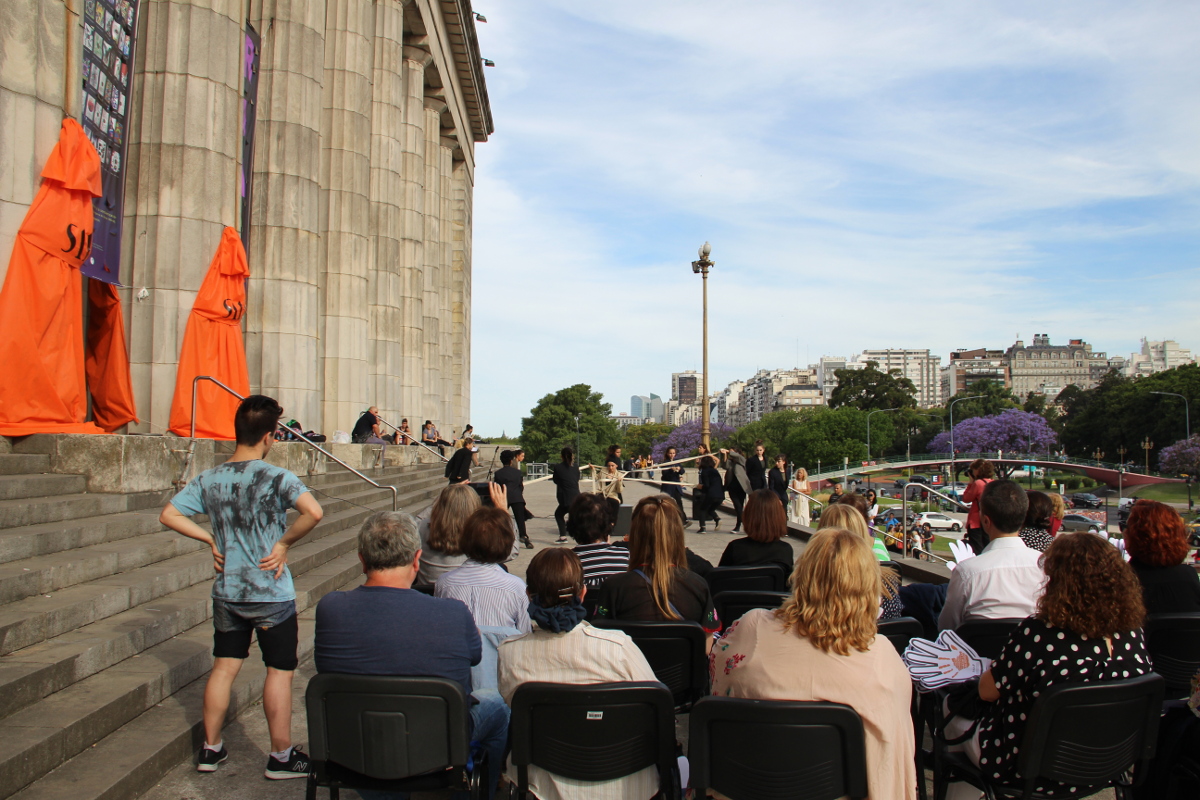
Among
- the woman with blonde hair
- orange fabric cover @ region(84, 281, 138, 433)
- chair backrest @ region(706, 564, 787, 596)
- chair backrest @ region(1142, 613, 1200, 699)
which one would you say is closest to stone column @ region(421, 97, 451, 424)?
the woman with blonde hair

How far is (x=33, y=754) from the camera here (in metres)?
3.70

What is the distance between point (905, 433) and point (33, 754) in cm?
13949

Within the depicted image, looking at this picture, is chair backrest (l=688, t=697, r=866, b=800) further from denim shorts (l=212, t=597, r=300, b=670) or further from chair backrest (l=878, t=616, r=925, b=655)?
denim shorts (l=212, t=597, r=300, b=670)

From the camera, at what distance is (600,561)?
5.25 meters

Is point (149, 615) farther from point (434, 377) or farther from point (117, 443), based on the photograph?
point (434, 377)

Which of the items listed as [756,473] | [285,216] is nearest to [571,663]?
[756,473]

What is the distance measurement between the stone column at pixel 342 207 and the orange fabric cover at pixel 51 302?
35.4ft

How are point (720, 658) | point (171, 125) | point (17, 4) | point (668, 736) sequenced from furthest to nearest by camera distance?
point (171, 125)
point (17, 4)
point (720, 658)
point (668, 736)

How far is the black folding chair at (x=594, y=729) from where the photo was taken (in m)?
3.17

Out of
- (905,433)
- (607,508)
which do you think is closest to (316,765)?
(607,508)

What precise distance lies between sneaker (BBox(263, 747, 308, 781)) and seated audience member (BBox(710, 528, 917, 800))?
7.86 feet

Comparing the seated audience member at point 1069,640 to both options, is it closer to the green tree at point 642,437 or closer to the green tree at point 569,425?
the green tree at point 569,425

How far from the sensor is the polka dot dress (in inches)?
129

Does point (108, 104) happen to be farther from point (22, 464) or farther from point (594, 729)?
point (594, 729)
